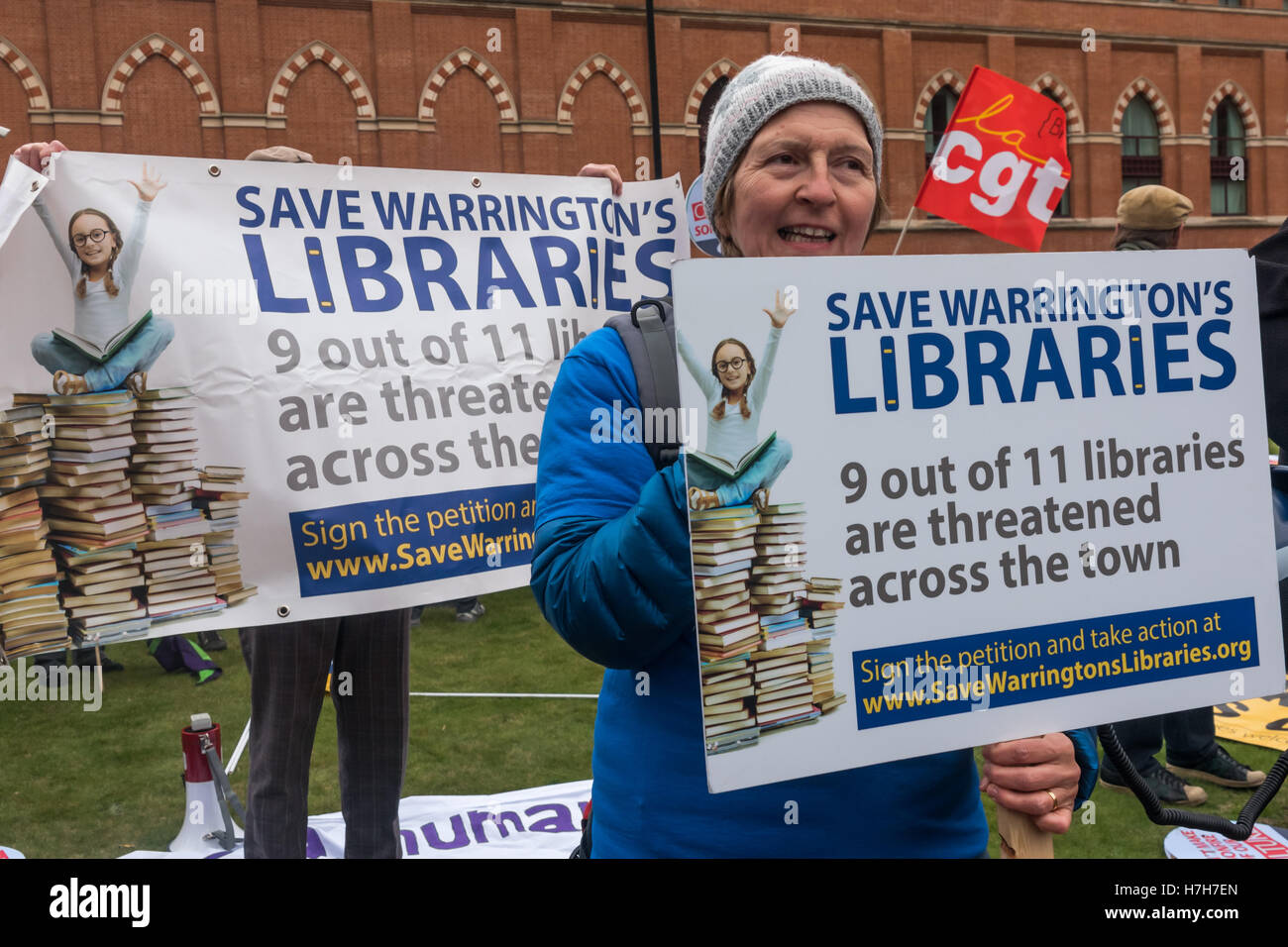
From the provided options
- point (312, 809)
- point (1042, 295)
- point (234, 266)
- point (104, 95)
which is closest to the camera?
point (1042, 295)

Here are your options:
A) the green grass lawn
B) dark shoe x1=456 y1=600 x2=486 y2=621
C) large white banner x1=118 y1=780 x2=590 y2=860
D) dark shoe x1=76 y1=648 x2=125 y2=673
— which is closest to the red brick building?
dark shoe x1=456 y1=600 x2=486 y2=621

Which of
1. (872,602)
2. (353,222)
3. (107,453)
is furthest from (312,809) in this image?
(872,602)

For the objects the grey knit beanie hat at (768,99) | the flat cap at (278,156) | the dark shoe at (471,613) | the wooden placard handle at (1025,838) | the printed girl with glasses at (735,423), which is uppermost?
the flat cap at (278,156)

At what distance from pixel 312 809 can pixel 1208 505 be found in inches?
146

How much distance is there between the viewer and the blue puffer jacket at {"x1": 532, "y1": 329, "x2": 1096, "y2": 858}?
1.17m

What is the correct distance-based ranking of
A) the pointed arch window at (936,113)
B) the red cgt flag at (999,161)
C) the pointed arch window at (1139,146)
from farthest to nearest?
the pointed arch window at (1139,146) → the pointed arch window at (936,113) → the red cgt flag at (999,161)

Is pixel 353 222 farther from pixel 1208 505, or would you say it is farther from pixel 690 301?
pixel 1208 505

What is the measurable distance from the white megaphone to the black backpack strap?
10.3ft

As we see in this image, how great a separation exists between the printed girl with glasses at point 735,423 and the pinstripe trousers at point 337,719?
75.1 inches

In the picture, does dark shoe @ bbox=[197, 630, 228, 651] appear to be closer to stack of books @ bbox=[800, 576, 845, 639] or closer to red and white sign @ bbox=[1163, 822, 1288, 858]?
red and white sign @ bbox=[1163, 822, 1288, 858]

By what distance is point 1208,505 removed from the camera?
1.43m

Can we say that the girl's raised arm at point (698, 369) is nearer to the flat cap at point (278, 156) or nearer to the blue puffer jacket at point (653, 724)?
the blue puffer jacket at point (653, 724)

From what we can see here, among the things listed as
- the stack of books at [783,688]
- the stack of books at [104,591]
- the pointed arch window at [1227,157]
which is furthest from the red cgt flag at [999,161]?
the pointed arch window at [1227,157]

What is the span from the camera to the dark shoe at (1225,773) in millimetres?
3900
